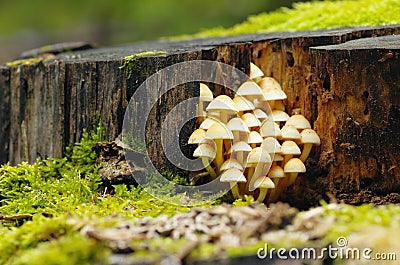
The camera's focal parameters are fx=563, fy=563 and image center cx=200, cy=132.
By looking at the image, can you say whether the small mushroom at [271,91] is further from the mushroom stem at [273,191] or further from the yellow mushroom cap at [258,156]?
the mushroom stem at [273,191]

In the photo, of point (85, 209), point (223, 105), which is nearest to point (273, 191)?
point (223, 105)

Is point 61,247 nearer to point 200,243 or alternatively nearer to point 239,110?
point 200,243

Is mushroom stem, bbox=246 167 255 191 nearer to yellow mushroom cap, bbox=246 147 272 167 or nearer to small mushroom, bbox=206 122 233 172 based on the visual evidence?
yellow mushroom cap, bbox=246 147 272 167

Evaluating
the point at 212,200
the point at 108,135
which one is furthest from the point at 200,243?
the point at 108,135

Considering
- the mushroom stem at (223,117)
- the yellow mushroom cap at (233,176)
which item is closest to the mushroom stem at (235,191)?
the yellow mushroom cap at (233,176)

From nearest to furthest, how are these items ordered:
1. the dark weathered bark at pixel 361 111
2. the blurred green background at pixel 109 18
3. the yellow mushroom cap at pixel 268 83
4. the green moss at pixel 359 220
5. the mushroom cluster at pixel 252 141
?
the green moss at pixel 359 220 < the dark weathered bark at pixel 361 111 < the mushroom cluster at pixel 252 141 < the yellow mushroom cap at pixel 268 83 < the blurred green background at pixel 109 18

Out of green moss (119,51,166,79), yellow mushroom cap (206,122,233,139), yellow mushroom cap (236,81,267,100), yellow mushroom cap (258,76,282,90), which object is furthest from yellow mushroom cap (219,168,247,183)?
green moss (119,51,166,79)
